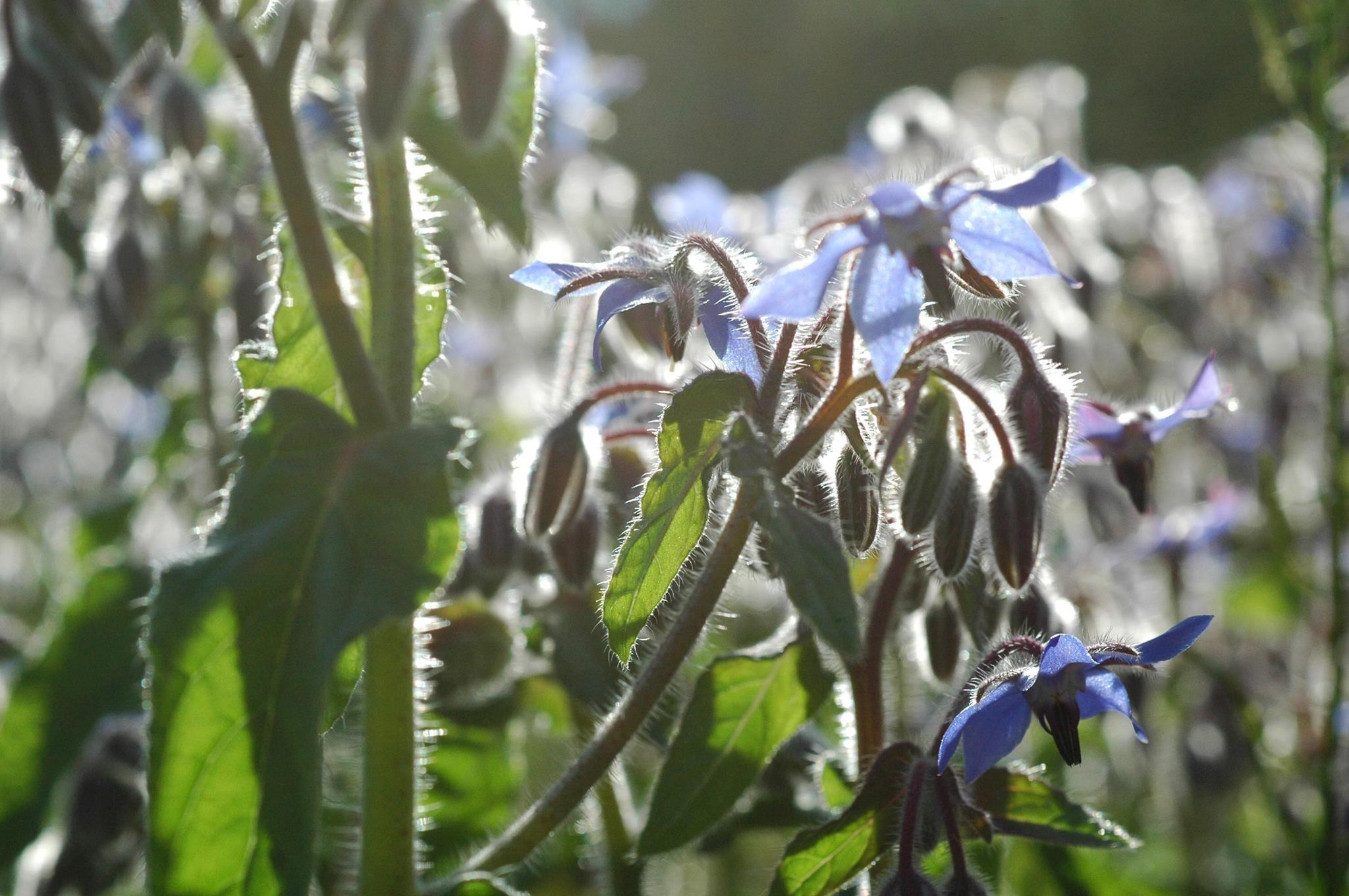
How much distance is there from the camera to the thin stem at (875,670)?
1091 millimetres

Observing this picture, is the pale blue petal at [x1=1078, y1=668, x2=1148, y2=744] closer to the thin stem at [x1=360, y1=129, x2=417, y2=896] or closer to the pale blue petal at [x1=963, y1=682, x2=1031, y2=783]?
the pale blue petal at [x1=963, y1=682, x2=1031, y2=783]

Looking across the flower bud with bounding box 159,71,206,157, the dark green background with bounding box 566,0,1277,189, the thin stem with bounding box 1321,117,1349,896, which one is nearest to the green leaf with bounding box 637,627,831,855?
the thin stem with bounding box 1321,117,1349,896

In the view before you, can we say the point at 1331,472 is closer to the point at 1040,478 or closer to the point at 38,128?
the point at 1040,478

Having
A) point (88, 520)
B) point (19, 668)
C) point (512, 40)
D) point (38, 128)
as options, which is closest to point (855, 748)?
point (512, 40)

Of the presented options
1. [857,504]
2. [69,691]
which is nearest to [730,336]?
[857,504]

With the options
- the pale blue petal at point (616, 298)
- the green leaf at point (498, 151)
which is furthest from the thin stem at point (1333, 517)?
the green leaf at point (498, 151)

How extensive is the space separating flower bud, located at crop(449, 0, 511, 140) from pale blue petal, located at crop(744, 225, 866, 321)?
0.24 meters

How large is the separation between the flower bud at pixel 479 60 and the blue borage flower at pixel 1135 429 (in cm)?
58

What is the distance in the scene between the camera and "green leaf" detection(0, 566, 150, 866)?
1605 mm

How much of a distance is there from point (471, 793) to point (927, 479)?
2.85ft

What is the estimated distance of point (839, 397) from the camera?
37.8 inches

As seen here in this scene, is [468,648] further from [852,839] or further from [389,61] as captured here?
[389,61]

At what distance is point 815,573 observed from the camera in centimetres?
81

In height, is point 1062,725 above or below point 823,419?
below
